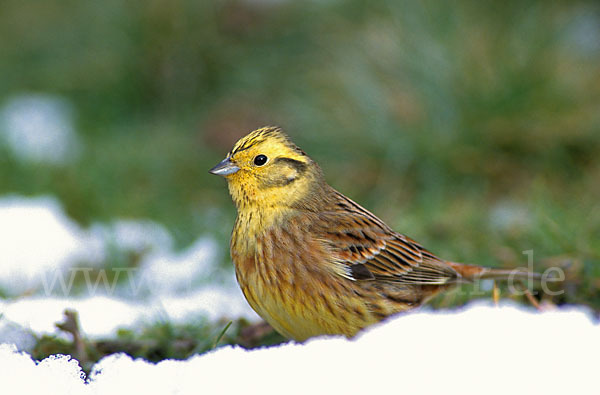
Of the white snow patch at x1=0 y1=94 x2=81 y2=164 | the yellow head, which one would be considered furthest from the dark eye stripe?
the white snow patch at x1=0 y1=94 x2=81 y2=164

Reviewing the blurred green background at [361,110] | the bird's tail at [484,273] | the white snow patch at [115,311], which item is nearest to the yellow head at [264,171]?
the white snow patch at [115,311]

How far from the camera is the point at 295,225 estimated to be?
3.43m

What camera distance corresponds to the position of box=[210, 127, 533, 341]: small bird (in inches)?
128

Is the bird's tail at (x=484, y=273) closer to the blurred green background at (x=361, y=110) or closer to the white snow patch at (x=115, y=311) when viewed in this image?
the blurred green background at (x=361, y=110)

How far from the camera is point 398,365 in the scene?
2457mm

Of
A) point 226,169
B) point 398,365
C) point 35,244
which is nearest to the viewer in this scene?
point 398,365

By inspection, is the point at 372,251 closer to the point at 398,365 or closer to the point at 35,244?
the point at 398,365

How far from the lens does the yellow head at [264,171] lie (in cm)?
348

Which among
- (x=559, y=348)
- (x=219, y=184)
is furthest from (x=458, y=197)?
(x=559, y=348)

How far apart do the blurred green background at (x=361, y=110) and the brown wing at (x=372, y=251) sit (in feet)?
2.79

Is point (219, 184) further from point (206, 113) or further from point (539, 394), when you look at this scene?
point (539, 394)

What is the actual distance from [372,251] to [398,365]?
47.1 inches

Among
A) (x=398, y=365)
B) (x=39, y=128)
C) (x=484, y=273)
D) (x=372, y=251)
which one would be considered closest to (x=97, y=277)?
(x=372, y=251)

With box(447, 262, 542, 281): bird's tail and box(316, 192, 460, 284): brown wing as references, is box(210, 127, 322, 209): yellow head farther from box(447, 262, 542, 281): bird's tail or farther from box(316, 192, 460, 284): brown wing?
box(447, 262, 542, 281): bird's tail
